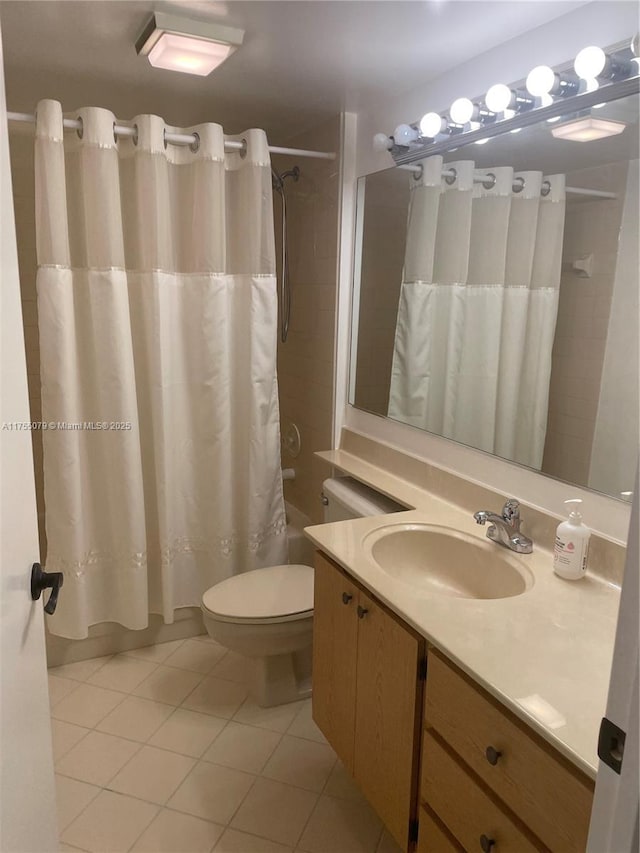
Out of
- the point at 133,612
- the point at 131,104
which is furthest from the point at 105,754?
the point at 131,104

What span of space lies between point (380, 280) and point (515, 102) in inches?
33.1

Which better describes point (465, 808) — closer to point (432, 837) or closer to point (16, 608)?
point (432, 837)

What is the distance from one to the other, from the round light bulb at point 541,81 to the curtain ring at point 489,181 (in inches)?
12.5

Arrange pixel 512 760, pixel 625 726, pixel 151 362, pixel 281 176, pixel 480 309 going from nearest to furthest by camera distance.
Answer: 1. pixel 625 726
2. pixel 512 760
3. pixel 480 309
4. pixel 151 362
5. pixel 281 176

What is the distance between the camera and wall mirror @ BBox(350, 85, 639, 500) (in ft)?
4.72

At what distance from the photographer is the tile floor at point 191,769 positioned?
5.65 feet

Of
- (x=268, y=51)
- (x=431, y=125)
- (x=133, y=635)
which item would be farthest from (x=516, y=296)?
(x=133, y=635)

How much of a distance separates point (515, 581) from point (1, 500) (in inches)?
45.7

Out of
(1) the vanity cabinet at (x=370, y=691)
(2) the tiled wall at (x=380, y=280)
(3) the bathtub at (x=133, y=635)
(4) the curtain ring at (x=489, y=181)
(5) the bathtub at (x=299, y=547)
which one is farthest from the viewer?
(5) the bathtub at (x=299, y=547)

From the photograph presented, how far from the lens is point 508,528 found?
162 cm

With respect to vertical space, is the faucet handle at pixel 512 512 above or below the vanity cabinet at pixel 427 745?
above

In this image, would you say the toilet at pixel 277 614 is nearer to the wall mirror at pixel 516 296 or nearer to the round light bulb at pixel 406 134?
the wall mirror at pixel 516 296

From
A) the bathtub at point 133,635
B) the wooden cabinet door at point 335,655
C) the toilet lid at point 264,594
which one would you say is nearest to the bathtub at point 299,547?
the bathtub at point 133,635

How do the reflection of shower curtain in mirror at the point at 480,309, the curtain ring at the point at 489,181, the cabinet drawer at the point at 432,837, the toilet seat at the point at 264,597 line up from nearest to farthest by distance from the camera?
1. the cabinet drawer at the point at 432,837
2. the reflection of shower curtain in mirror at the point at 480,309
3. the curtain ring at the point at 489,181
4. the toilet seat at the point at 264,597
